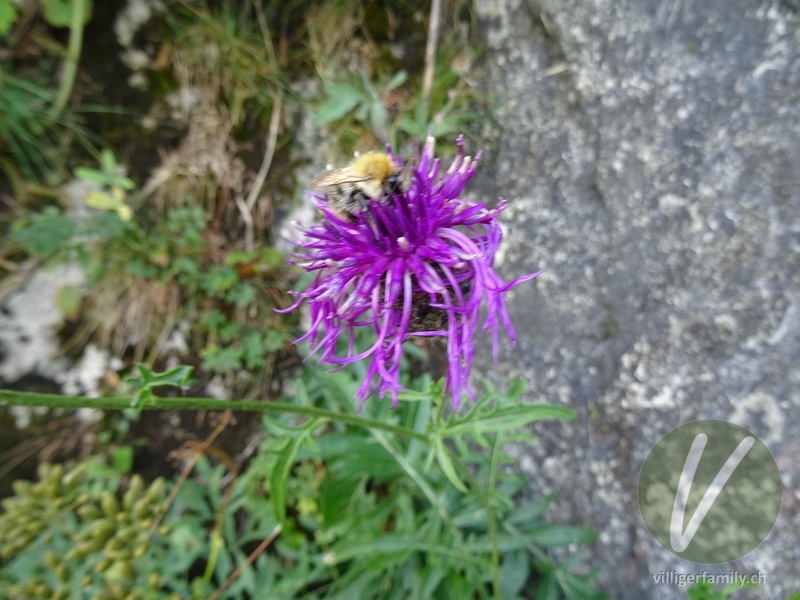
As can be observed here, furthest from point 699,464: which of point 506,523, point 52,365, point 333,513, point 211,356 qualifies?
point 52,365

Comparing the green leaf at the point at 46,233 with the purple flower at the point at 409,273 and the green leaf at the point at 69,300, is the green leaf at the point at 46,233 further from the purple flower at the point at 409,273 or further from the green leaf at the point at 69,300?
the purple flower at the point at 409,273

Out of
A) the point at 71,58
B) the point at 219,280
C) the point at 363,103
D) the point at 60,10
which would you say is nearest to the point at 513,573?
the point at 219,280

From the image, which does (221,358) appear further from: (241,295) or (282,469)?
(282,469)

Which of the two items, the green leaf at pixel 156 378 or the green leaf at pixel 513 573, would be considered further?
the green leaf at pixel 513 573

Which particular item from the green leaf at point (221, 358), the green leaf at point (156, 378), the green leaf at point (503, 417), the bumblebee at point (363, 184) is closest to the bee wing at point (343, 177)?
the bumblebee at point (363, 184)

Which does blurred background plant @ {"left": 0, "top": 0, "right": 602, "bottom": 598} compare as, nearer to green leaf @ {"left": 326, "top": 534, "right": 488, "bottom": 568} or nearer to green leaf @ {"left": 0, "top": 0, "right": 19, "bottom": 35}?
green leaf @ {"left": 0, "top": 0, "right": 19, "bottom": 35}

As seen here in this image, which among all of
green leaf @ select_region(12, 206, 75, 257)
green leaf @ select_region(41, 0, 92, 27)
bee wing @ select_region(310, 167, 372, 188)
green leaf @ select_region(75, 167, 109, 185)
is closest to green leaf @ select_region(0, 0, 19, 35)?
green leaf @ select_region(41, 0, 92, 27)
